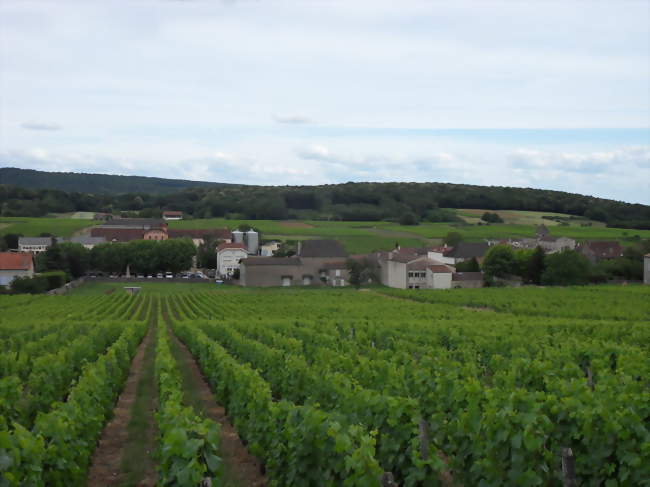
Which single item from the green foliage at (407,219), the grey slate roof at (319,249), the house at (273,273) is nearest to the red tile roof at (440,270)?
the grey slate roof at (319,249)

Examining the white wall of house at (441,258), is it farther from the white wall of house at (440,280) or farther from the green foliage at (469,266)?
the white wall of house at (440,280)

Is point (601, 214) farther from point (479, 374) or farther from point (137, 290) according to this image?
point (479, 374)

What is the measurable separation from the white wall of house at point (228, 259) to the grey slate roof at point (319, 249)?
12.4 meters

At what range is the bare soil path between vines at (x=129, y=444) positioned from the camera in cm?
1049

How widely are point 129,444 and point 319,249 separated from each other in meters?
62.5

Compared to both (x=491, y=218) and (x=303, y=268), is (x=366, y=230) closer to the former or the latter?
(x=491, y=218)

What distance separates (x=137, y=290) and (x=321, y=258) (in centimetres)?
1962

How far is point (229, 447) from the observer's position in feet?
39.7

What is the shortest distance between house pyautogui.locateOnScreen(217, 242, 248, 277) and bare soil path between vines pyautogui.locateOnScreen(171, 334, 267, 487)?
65058 mm

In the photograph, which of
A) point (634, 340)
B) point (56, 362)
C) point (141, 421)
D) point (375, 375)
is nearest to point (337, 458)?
point (375, 375)

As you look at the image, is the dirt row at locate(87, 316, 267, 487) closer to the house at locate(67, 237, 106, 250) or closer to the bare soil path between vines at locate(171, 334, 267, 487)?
the bare soil path between vines at locate(171, 334, 267, 487)

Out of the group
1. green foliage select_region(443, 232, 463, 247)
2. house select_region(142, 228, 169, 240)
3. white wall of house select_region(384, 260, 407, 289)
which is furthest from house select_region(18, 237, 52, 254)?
green foliage select_region(443, 232, 463, 247)

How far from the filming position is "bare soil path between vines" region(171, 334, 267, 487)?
10.3 m

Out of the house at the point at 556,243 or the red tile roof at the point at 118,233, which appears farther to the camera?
the red tile roof at the point at 118,233
